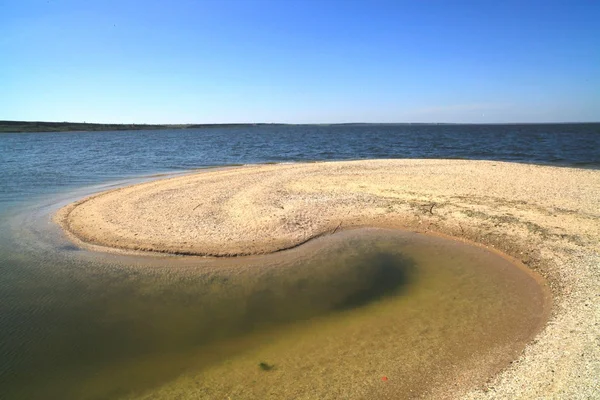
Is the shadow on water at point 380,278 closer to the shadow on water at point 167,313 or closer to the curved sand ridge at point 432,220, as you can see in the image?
the shadow on water at point 167,313

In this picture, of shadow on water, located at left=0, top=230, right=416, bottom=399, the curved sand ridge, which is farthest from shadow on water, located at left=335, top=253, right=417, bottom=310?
the curved sand ridge

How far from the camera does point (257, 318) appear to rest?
283 inches

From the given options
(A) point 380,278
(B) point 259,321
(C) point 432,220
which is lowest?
(B) point 259,321

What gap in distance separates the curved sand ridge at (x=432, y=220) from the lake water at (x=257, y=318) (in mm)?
645

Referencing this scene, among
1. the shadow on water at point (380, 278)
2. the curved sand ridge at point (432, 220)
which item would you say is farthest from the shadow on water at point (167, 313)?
the curved sand ridge at point (432, 220)

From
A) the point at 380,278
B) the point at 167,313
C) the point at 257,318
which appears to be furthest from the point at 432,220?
the point at 167,313

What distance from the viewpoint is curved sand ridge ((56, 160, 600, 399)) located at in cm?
544

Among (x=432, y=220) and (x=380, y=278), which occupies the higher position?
(x=432, y=220)

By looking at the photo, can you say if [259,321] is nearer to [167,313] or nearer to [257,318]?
[257,318]

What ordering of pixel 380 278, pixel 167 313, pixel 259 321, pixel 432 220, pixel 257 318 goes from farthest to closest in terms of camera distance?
pixel 432 220
pixel 380 278
pixel 167 313
pixel 257 318
pixel 259 321

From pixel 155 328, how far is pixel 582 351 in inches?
308

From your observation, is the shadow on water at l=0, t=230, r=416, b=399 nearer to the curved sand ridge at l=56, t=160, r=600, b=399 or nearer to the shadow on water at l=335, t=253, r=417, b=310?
the shadow on water at l=335, t=253, r=417, b=310

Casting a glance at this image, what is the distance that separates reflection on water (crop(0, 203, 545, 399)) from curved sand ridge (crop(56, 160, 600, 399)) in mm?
653

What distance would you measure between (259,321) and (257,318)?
0.39 feet
